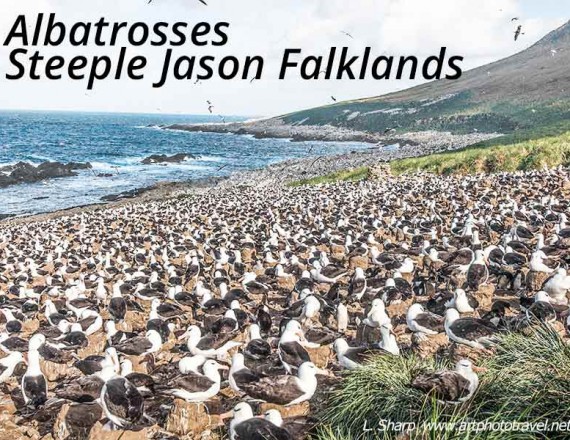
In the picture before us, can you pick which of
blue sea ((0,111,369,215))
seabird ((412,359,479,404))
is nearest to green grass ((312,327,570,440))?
seabird ((412,359,479,404))

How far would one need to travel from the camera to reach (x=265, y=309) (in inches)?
473

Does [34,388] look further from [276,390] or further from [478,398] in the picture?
[478,398]

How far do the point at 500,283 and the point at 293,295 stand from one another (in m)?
4.65

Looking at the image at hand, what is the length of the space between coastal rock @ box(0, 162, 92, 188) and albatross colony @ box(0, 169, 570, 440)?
3677 centimetres

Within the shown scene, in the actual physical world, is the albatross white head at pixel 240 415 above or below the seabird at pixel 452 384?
below

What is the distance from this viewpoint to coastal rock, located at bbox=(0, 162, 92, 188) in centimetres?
5947

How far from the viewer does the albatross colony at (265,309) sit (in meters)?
7.91

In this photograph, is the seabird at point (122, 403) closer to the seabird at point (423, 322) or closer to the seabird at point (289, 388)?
the seabird at point (289, 388)

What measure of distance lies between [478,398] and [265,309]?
20.7 feet

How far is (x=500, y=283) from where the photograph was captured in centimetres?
1230

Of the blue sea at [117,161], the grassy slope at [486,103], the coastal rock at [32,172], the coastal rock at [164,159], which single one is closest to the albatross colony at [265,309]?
the blue sea at [117,161]

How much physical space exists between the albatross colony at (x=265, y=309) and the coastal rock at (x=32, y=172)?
3677 centimetres

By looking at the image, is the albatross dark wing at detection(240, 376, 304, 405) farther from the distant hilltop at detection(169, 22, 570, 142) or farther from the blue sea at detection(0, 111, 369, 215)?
the distant hilltop at detection(169, 22, 570, 142)

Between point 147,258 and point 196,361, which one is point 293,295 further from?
point 147,258
